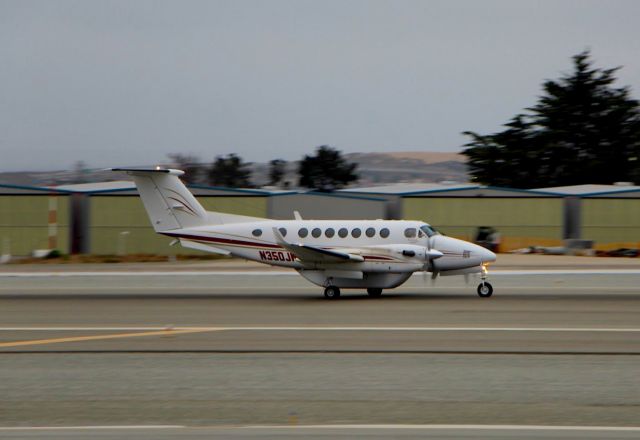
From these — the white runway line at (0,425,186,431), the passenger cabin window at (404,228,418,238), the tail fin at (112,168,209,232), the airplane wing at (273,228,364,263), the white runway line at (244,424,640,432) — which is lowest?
the white runway line at (0,425,186,431)

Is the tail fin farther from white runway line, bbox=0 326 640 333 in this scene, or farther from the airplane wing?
white runway line, bbox=0 326 640 333

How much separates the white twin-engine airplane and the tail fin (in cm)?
37

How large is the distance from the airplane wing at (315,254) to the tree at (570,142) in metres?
56.8

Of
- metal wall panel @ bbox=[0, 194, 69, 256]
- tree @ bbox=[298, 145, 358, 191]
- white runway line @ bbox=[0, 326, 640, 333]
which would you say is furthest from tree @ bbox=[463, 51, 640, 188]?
white runway line @ bbox=[0, 326, 640, 333]

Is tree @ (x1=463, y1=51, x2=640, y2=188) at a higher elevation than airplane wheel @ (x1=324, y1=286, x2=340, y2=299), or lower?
higher

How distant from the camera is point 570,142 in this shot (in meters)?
79.2

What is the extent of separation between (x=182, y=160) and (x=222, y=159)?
22.1 feet

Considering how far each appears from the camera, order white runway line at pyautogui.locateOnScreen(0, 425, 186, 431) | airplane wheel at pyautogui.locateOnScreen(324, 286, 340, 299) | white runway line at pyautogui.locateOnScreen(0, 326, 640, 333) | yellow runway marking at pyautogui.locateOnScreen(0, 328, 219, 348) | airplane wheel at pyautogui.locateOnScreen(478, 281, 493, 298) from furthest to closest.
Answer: airplane wheel at pyautogui.locateOnScreen(324, 286, 340, 299), airplane wheel at pyautogui.locateOnScreen(478, 281, 493, 298), white runway line at pyautogui.locateOnScreen(0, 326, 640, 333), yellow runway marking at pyautogui.locateOnScreen(0, 328, 219, 348), white runway line at pyautogui.locateOnScreen(0, 425, 186, 431)

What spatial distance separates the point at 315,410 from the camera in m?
9.36

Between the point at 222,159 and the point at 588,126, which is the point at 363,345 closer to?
the point at 588,126

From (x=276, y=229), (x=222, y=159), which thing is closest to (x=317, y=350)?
(x=276, y=229)

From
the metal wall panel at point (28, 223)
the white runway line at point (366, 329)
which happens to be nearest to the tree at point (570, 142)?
the metal wall panel at point (28, 223)

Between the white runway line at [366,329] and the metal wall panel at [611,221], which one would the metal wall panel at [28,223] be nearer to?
the metal wall panel at [611,221]

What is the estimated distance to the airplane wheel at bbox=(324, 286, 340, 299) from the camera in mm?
21859
